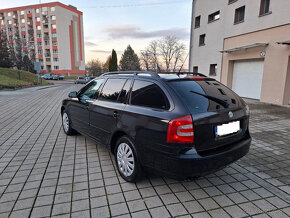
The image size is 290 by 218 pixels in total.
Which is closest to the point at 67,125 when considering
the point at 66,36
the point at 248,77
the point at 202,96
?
the point at 202,96

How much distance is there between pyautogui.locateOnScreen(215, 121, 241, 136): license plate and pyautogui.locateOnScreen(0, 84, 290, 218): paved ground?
0.84m

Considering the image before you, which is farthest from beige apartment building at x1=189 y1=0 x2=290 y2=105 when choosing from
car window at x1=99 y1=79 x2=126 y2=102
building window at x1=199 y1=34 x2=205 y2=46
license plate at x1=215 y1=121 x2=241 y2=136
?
car window at x1=99 y1=79 x2=126 y2=102

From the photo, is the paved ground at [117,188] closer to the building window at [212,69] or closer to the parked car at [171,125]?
the parked car at [171,125]

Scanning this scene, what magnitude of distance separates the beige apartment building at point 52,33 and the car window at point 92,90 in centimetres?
6119

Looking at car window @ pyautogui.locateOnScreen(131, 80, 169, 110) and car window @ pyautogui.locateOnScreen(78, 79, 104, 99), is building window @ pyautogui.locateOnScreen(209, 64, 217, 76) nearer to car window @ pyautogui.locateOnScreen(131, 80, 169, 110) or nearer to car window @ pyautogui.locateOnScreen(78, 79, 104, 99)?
car window @ pyautogui.locateOnScreen(78, 79, 104, 99)

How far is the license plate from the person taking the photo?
8.01 feet

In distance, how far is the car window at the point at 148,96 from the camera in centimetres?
249

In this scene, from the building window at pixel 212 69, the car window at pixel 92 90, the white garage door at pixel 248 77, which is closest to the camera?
the car window at pixel 92 90

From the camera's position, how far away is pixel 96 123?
359 cm

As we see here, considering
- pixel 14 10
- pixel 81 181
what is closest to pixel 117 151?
pixel 81 181

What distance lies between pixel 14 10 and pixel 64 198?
81.9 m

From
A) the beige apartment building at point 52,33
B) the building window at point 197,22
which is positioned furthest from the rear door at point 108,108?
the beige apartment building at point 52,33

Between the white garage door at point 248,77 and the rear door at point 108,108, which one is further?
Result: the white garage door at point 248,77

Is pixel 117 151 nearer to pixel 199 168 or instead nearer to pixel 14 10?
pixel 199 168
